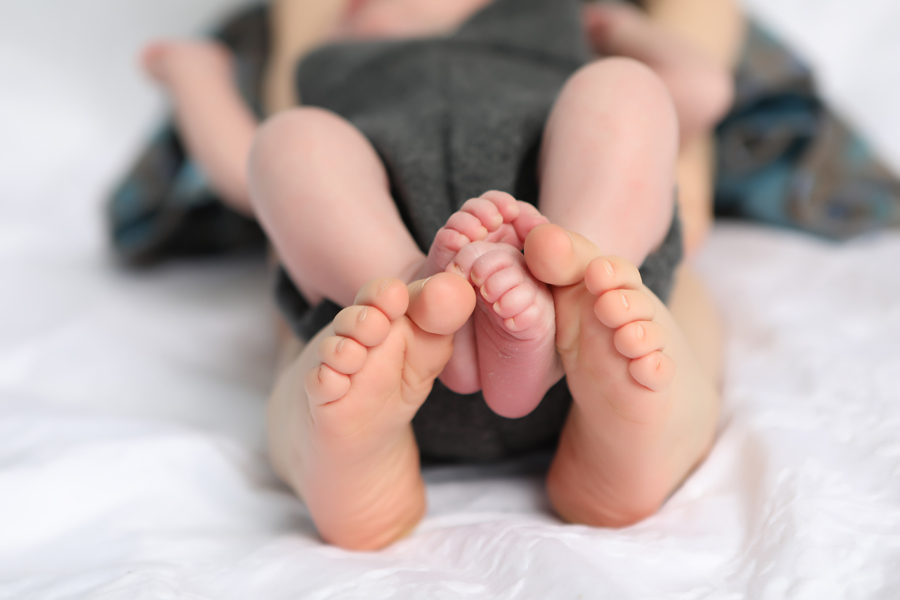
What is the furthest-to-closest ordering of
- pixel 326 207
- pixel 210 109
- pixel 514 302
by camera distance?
pixel 210 109, pixel 326 207, pixel 514 302

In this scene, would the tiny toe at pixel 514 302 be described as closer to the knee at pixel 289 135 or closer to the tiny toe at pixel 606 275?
the tiny toe at pixel 606 275

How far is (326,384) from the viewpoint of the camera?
480mm

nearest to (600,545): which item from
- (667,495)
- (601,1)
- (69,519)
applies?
(667,495)

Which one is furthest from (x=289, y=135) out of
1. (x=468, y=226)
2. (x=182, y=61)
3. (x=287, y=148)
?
(x=182, y=61)

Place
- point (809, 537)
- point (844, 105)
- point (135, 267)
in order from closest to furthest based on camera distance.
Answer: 1. point (809, 537)
2. point (135, 267)
3. point (844, 105)

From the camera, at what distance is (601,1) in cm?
123

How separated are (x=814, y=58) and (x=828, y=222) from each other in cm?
52

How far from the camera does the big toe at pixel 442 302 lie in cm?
47

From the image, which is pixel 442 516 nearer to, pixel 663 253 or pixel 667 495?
pixel 667 495

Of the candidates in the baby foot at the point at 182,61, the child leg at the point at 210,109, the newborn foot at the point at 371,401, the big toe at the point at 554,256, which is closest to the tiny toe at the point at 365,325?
the newborn foot at the point at 371,401

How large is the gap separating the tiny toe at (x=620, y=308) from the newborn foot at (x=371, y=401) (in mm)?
87

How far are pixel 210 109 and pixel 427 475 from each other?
Result: 2.35ft

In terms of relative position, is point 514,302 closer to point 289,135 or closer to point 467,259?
point 467,259

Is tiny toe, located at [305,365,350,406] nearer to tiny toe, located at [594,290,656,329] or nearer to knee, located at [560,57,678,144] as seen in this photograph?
tiny toe, located at [594,290,656,329]
